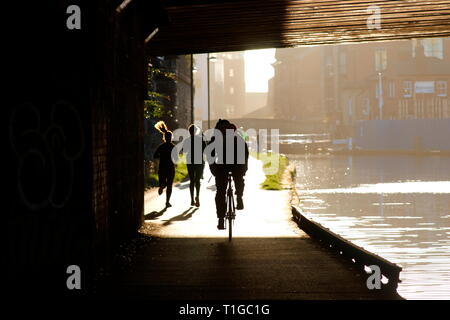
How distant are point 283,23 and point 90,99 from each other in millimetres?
7516

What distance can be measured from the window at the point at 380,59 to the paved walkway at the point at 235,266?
81.2 meters

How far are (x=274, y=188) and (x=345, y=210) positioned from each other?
4.11m

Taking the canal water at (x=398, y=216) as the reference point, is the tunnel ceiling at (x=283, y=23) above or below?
above

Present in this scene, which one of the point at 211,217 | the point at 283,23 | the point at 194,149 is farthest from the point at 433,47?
the point at 283,23

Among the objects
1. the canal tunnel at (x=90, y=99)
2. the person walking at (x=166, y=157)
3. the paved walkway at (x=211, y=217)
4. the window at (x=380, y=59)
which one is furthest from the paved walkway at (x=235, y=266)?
the window at (x=380, y=59)

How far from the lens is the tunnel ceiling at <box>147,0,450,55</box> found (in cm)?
1313

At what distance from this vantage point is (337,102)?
112812 mm

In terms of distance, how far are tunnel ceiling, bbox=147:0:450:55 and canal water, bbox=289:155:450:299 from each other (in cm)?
434

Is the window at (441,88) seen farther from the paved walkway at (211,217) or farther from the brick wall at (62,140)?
the brick wall at (62,140)

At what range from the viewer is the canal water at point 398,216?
38.3 ft

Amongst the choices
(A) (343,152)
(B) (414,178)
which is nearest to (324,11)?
(B) (414,178)

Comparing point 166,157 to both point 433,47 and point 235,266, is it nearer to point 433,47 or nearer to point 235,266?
point 235,266

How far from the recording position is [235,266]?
10000mm

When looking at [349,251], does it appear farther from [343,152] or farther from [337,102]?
[337,102]
